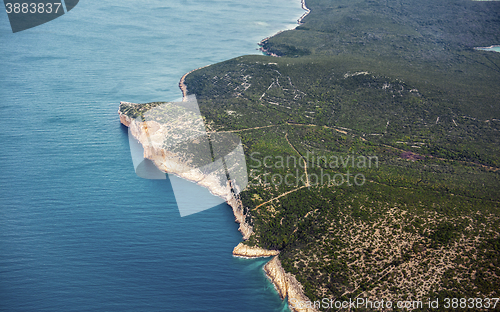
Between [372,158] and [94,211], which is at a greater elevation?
[372,158]

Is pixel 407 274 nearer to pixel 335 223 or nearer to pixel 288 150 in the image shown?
pixel 335 223

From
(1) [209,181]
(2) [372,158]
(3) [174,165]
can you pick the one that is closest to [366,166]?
(2) [372,158]

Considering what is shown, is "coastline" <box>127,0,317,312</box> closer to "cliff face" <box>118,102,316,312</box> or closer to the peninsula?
"cliff face" <box>118,102,316,312</box>

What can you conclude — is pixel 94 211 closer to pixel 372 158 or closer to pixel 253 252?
pixel 253 252
